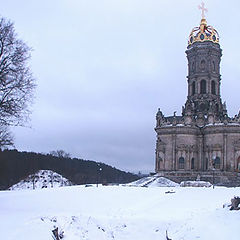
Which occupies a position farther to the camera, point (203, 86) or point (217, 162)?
point (203, 86)

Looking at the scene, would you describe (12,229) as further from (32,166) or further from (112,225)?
(32,166)

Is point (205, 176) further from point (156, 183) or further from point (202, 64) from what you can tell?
point (202, 64)

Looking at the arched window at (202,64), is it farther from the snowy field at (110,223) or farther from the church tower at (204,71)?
the snowy field at (110,223)

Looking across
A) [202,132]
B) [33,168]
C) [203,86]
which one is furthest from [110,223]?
[33,168]

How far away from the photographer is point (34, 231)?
16891mm

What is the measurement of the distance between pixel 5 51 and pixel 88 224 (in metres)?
10.8

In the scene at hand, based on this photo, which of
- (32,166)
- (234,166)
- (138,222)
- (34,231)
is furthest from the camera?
(32,166)

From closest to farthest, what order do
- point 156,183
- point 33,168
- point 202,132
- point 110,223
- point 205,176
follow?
point 110,223 < point 156,183 < point 205,176 < point 202,132 < point 33,168

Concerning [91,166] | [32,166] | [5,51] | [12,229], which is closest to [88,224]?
[12,229]

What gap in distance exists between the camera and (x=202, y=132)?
184 ft

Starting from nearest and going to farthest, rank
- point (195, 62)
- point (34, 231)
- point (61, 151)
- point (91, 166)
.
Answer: point (34, 231), point (195, 62), point (91, 166), point (61, 151)

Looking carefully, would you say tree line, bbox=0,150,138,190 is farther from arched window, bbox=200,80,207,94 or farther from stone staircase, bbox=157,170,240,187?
arched window, bbox=200,80,207,94

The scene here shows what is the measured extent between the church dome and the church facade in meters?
0.14

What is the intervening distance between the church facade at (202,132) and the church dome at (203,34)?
0.47 ft
